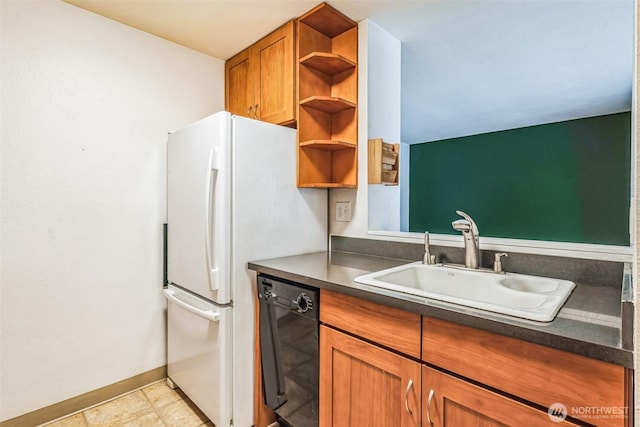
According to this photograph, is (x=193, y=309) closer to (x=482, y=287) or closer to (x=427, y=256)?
(x=427, y=256)

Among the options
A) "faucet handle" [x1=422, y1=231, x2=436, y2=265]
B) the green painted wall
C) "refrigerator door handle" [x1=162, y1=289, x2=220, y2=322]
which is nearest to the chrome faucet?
"faucet handle" [x1=422, y1=231, x2=436, y2=265]

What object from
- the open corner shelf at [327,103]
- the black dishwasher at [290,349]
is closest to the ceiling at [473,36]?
the open corner shelf at [327,103]

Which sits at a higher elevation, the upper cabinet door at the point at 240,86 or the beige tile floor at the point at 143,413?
the upper cabinet door at the point at 240,86

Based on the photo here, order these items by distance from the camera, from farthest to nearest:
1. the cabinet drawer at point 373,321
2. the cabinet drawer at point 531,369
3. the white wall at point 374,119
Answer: the white wall at point 374,119
the cabinet drawer at point 373,321
the cabinet drawer at point 531,369

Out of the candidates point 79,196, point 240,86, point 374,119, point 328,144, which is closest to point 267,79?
point 240,86

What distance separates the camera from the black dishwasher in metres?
1.37

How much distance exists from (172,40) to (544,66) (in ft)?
9.13

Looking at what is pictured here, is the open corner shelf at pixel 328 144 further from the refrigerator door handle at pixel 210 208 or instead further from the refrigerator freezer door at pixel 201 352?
the refrigerator freezer door at pixel 201 352

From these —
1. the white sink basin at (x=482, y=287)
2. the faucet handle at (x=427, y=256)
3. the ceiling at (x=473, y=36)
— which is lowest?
the white sink basin at (x=482, y=287)

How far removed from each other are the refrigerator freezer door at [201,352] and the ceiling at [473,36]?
1625 mm

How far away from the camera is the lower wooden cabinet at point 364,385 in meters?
1.04

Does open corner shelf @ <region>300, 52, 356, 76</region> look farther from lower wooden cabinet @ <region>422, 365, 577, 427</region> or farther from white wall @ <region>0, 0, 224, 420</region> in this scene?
lower wooden cabinet @ <region>422, 365, 577, 427</region>

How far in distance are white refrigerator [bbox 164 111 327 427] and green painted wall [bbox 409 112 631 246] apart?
10.6 ft

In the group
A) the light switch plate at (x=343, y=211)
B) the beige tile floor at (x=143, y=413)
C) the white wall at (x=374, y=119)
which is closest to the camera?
the beige tile floor at (x=143, y=413)
